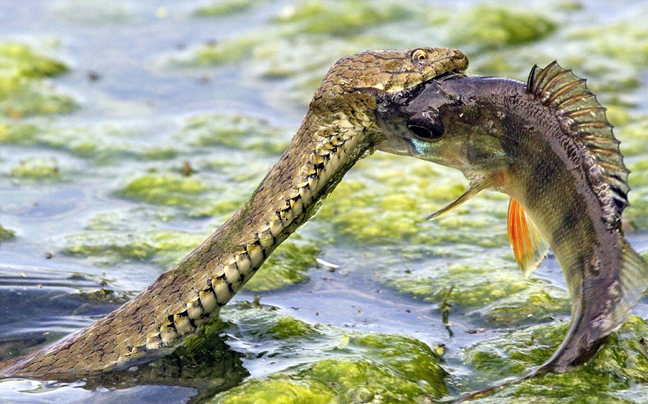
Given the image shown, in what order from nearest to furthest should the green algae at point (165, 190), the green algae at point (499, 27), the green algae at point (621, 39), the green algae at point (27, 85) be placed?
the green algae at point (165, 190) < the green algae at point (27, 85) < the green algae at point (621, 39) < the green algae at point (499, 27)

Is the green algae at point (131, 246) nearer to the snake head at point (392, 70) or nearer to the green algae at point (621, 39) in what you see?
the snake head at point (392, 70)

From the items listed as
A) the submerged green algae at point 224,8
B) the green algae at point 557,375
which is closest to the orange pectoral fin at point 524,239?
the green algae at point 557,375

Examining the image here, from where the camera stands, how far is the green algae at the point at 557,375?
4.34m

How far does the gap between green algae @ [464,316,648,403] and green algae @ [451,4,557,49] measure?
584 centimetres

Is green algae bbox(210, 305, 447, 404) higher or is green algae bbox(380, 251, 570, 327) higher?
green algae bbox(380, 251, 570, 327)

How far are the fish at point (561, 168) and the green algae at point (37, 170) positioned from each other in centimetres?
434

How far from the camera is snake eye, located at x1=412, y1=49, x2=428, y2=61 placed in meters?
4.62

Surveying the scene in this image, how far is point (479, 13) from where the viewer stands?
35.8 ft

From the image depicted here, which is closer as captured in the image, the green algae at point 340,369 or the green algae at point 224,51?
the green algae at point 340,369

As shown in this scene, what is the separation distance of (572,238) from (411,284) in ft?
6.33

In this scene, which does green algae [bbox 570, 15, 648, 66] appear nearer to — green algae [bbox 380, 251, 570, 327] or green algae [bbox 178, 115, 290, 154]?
green algae [bbox 178, 115, 290, 154]

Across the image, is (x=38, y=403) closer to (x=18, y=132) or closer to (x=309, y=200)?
(x=309, y=200)

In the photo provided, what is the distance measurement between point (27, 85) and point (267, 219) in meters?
5.94

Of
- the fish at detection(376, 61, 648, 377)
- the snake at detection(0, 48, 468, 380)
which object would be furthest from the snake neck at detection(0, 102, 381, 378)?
the fish at detection(376, 61, 648, 377)
